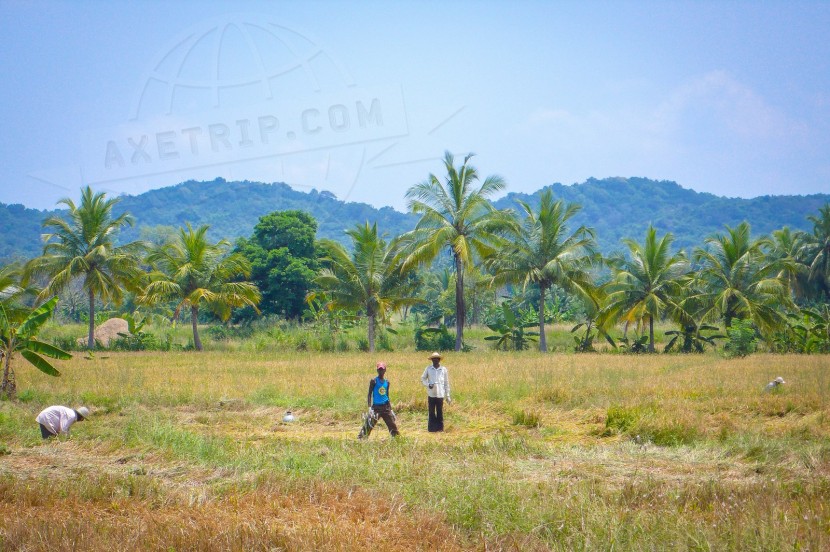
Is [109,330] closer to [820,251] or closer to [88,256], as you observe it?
[88,256]

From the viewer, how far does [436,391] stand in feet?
36.5

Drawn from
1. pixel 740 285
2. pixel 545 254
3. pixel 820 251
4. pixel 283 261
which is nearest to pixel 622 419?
pixel 545 254

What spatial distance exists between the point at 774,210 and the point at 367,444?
20458cm

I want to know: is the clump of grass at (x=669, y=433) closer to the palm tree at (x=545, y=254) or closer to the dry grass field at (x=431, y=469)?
the dry grass field at (x=431, y=469)

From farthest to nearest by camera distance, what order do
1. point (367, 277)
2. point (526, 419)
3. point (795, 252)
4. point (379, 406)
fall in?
1. point (795, 252)
2. point (367, 277)
3. point (526, 419)
4. point (379, 406)

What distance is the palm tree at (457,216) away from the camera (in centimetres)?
2797

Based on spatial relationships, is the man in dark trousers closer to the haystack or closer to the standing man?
the standing man

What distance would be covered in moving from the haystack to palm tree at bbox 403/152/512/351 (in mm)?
14889

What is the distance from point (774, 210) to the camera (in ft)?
610

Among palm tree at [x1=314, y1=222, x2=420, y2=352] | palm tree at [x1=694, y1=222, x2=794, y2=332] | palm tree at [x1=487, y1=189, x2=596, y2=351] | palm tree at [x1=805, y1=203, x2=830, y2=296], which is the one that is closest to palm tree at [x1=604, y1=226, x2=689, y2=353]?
palm tree at [x1=694, y1=222, x2=794, y2=332]

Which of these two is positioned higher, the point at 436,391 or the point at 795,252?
the point at 795,252

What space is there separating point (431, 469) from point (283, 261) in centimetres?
3340

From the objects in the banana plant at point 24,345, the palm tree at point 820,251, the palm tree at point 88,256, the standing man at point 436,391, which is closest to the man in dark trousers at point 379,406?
the standing man at point 436,391

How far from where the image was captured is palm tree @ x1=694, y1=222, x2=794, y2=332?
26578 millimetres
